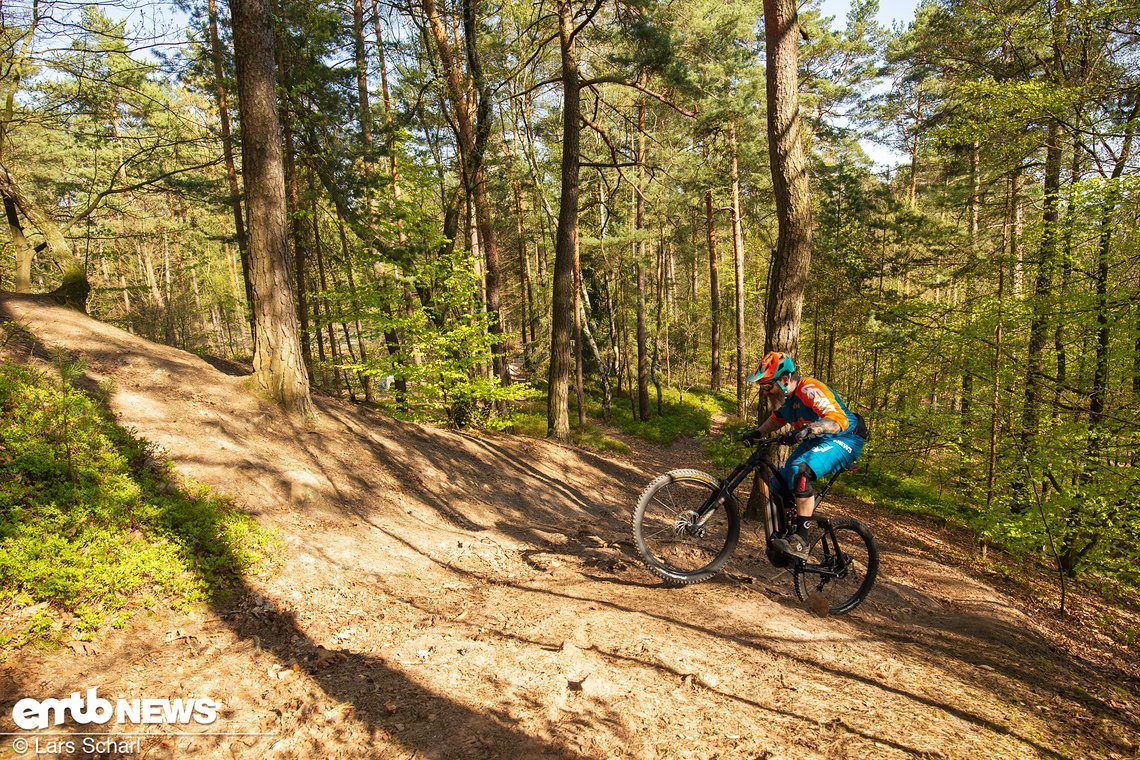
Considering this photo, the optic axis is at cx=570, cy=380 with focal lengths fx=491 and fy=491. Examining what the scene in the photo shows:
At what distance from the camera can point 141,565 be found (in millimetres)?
3807

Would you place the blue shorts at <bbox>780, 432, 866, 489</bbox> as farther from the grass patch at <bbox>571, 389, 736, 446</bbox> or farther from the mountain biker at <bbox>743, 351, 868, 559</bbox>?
the grass patch at <bbox>571, 389, 736, 446</bbox>

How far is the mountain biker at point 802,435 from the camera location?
15.6 feet

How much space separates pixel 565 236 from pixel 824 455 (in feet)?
26.3

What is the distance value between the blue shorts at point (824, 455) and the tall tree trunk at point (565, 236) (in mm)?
6931

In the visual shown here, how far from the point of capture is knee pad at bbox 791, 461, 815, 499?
A: 4.84 metres

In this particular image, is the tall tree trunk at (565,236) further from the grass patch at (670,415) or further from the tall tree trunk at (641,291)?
the tall tree trunk at (641,291)

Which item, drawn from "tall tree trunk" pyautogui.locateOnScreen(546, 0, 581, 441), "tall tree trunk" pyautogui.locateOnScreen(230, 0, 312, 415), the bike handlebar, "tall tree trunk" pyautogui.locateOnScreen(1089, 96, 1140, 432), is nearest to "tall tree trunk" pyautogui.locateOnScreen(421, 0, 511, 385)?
"tall tree trunk" pyautogui.locateOnScreen(546, 0, 581, 441)

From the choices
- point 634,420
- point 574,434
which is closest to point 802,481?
point 574,434

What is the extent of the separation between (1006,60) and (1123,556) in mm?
12459

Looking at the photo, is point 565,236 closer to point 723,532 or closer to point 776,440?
point 776,440

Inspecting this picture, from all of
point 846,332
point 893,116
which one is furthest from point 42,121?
point 893,116

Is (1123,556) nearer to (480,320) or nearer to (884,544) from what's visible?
(884,544)

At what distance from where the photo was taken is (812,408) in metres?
4.71

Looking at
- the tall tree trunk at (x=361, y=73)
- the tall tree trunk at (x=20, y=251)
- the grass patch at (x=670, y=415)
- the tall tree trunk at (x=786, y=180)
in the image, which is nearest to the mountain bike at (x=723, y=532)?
the tall tree trunk at (x=786, y=180)
